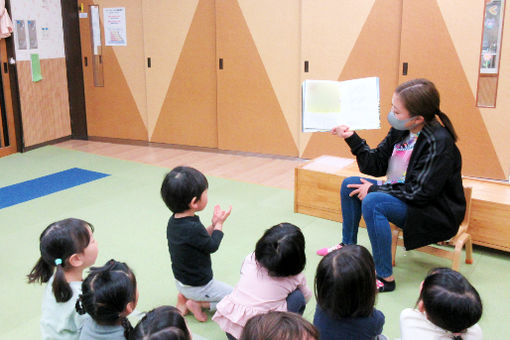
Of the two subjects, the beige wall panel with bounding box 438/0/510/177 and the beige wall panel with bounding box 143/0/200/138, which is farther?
the beige wall panel with bounding box 143/0/200/138

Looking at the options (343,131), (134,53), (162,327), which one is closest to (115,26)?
(134,53)

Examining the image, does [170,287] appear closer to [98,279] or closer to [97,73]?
[98,279]

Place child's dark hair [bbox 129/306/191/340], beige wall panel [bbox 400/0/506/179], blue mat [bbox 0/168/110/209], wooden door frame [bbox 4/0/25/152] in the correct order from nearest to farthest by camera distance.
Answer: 1. child's dark hair [bbox 129/306/191/340]
2. blue mat [bbox 0/168/110/209]
3. beige wall panel [bbox 400/0/506/179]
4. wooden door frame [bbox 4/0/25/152]

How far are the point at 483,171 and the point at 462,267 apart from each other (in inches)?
70.8

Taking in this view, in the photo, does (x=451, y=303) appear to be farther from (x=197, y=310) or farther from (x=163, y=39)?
(x=163, y=39)

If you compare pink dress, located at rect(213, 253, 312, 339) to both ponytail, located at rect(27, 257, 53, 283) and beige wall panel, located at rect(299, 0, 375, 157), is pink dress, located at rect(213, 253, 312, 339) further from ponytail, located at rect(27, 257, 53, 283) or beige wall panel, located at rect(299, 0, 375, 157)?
beige wall panel, located at rect(299, 0, 375, 157)

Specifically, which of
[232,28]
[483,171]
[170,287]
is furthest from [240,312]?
[232,28]

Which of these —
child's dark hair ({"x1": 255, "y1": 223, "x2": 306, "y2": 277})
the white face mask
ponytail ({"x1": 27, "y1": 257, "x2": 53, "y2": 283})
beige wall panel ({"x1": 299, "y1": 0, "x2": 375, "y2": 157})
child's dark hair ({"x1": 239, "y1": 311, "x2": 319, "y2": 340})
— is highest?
beige wall panel ({"x1": 299, "y1": 0, "x2": 375, "y2": 157})

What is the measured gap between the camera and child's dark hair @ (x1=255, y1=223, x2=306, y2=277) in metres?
1.98

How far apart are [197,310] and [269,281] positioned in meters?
0.58

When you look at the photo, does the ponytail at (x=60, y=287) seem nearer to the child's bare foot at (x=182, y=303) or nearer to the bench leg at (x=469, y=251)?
the child's bare foot at (x=182, y=303)

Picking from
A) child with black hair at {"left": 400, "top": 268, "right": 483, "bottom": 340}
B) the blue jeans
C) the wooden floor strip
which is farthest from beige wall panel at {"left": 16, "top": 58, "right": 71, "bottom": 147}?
child with black hair at {"left": 400, "top": 268, "right": 483, "bottom": 340}

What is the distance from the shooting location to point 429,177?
2539mm

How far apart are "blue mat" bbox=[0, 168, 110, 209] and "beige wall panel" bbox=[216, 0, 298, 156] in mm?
1498
